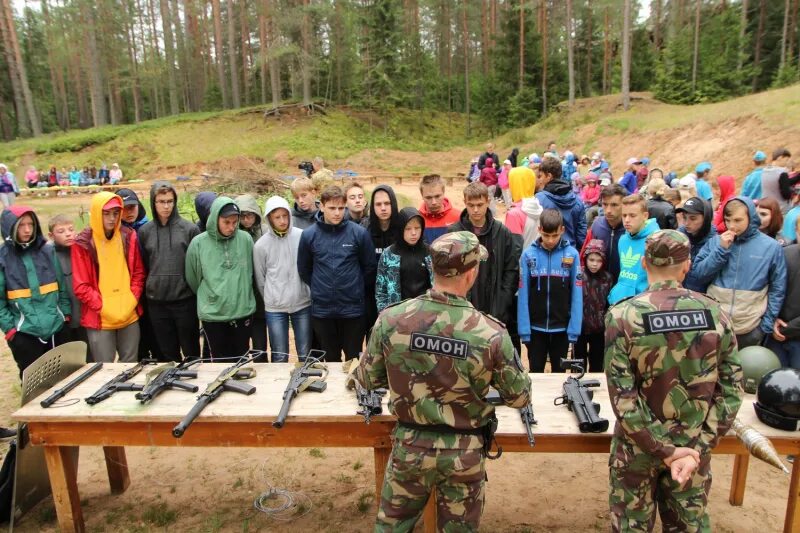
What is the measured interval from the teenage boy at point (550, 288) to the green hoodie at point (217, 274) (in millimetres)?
2366

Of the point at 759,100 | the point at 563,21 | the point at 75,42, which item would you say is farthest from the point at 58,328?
the point at 75,42

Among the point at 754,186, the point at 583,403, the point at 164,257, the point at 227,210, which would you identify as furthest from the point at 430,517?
the point at 754,186

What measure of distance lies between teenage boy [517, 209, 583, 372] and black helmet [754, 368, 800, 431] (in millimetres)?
1400

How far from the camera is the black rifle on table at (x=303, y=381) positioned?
115 inches

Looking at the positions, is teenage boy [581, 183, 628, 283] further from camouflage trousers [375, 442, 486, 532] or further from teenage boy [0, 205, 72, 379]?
teenage boy [0, 205, 72, 379]

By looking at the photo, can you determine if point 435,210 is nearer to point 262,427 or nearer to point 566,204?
point 566,204

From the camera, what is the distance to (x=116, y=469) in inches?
151

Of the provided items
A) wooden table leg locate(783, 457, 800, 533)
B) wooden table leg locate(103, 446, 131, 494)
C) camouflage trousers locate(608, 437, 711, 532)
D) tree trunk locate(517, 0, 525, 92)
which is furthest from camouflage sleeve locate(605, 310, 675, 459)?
tree trunk locate(517, 0, 525, 92)

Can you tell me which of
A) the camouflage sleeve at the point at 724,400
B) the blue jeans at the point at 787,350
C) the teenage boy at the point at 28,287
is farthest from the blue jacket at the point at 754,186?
the teenage boy at the point at 28,287

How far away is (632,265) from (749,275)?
0.82 meters

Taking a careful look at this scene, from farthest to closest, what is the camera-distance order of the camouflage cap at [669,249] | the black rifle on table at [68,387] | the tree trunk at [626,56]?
the tree trunk at [626,56]
the black rifle on table at [68,387]
the camouflage cap at [669,249]

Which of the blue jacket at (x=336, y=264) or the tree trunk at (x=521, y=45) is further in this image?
the tree trunk at (x=521, y=45)

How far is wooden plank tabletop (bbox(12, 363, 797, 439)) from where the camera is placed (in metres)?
2.86

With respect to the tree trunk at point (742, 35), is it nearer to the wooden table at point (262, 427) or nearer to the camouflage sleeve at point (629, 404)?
the wooden table at point (262, 427)
